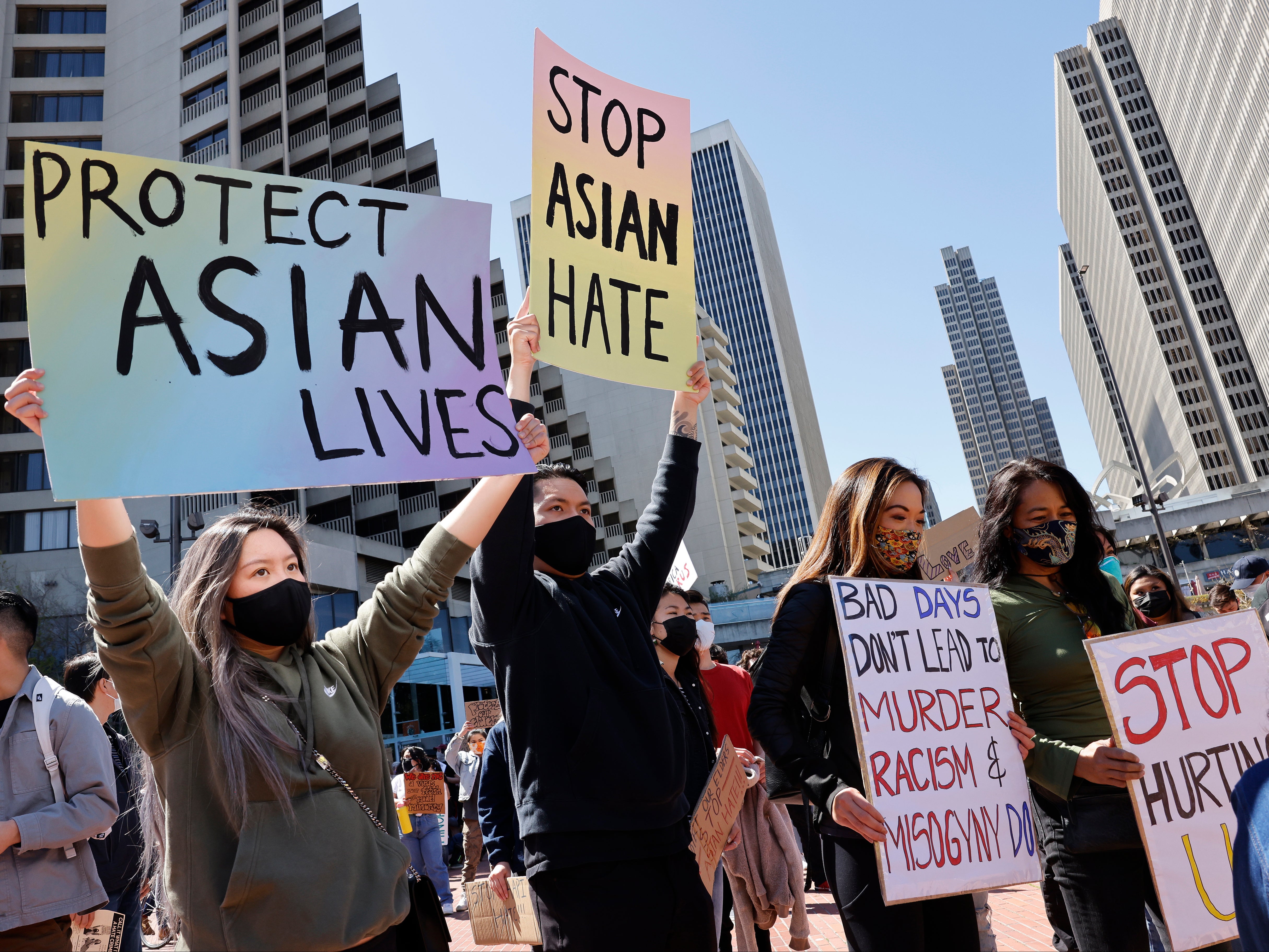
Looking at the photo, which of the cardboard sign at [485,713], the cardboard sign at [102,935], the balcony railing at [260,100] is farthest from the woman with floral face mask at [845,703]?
the balcony railing at [260,100]

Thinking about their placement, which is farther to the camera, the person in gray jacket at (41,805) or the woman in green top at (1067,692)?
the person in gray jacket at (41,805)

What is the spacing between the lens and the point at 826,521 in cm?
304

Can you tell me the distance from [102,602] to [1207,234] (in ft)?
356

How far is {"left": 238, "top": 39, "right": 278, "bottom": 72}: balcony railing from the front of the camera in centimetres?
4166

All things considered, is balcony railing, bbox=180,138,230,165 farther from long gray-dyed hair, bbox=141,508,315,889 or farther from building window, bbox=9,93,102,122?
long gray-dyed hair, bbox=141,508,315,889

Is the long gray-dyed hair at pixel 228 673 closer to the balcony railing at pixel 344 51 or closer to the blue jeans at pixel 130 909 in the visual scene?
the blue jeans at pixel 130 909

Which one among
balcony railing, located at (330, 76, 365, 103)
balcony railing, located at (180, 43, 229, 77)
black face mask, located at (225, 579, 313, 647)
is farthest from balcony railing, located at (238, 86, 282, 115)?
black face mask, located at (225, 579, 313, 647)

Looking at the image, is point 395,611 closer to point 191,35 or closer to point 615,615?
point 615,615

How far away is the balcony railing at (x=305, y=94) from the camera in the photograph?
4416 cm

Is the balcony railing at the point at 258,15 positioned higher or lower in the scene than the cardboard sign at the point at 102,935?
higher

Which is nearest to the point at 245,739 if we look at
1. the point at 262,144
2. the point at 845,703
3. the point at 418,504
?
the point at 845,703

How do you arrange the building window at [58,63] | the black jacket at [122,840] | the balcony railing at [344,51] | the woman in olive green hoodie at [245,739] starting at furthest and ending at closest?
A: the balcony railing at [344,51]
the building window at [58,63]
the black jacket at [122,840]
the woman in olive green hoodie at [245,739]

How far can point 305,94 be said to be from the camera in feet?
145

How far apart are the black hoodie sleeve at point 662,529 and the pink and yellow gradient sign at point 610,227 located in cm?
30
